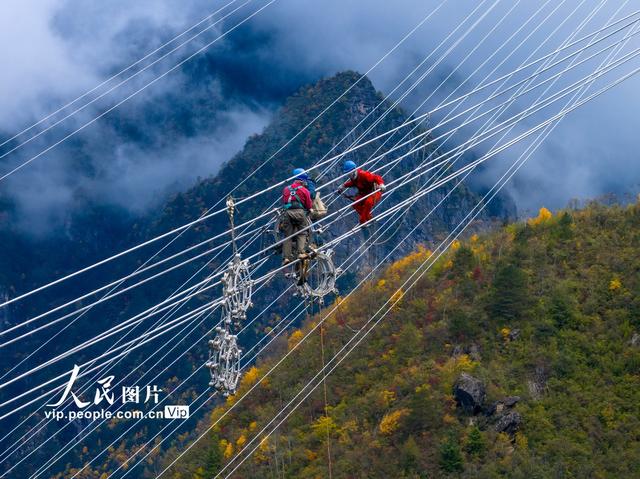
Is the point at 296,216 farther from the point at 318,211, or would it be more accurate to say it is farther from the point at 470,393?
the point at 470,393

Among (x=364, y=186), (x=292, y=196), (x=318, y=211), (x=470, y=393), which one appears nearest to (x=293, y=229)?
(x=318, y=211)

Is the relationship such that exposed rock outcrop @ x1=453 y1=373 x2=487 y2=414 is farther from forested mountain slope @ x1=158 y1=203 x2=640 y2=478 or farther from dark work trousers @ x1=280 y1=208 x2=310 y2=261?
dark work trousers @ x1=280 y1=208 x2=310 y2=261

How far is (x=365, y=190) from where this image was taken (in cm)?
2512

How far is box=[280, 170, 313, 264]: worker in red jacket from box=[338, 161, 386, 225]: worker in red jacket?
1.96 m

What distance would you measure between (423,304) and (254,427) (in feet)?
47.2

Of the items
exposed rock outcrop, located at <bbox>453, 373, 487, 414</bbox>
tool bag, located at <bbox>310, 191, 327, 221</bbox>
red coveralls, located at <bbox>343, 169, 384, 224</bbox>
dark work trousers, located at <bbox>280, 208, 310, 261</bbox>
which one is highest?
exposed rock outcrop, located at <bbox>453, 373, 487, 414</bbox>

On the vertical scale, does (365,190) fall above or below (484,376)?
below

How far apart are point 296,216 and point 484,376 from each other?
53.9m

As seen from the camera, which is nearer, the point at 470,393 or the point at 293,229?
the point at 293,229

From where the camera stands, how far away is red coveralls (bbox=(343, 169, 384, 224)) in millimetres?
24750

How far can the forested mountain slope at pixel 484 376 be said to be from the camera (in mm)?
68250

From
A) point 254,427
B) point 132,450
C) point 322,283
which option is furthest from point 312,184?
point 132,450

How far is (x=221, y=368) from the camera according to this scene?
70.0 feet

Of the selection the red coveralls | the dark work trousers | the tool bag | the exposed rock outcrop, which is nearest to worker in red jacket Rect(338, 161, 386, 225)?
the red coveralls
